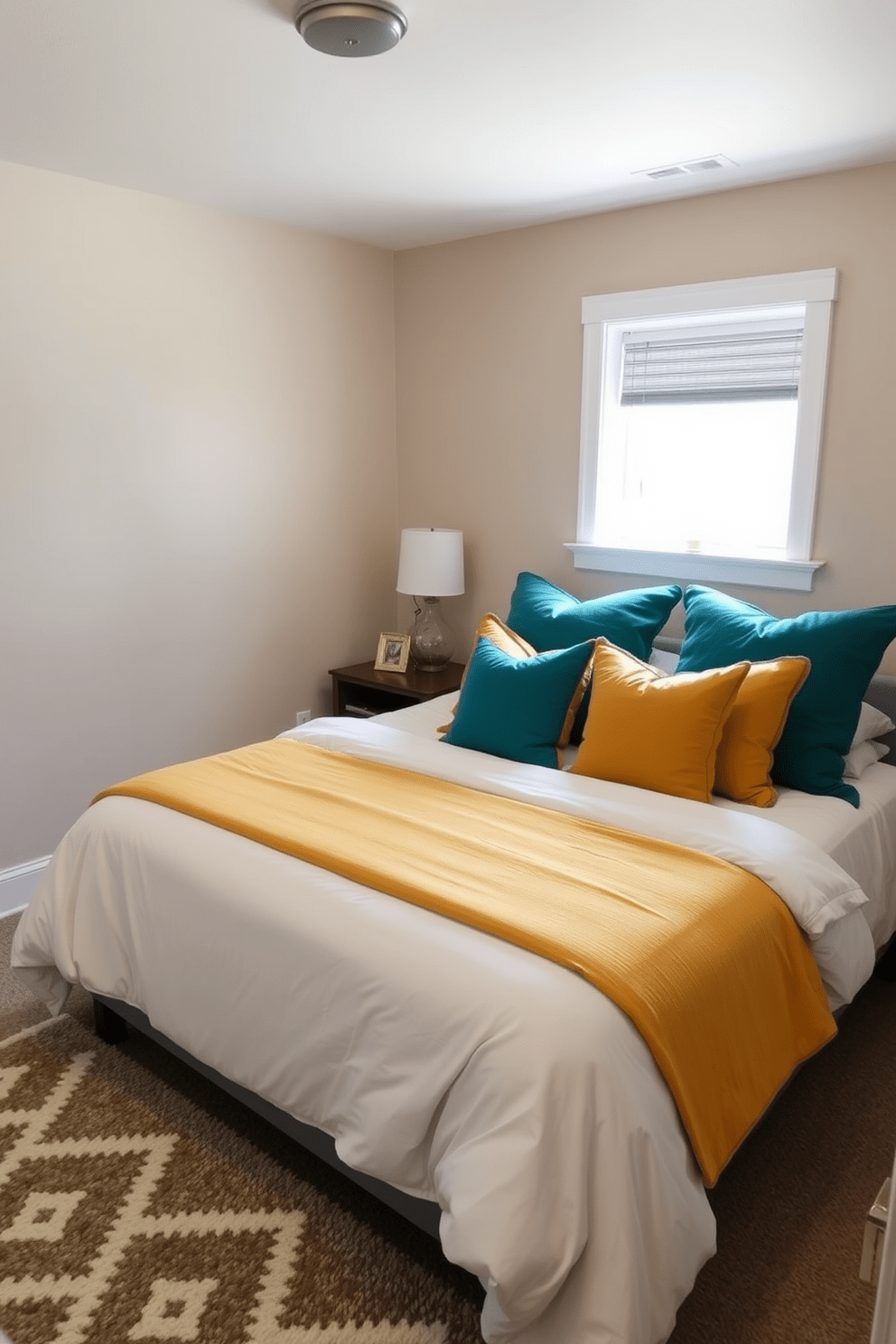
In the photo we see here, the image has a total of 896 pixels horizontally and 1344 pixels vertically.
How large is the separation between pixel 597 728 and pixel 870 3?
5.60 ft

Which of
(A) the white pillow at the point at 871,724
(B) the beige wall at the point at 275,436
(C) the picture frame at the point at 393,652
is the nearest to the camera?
(A) the white pillow at the point at 871,724

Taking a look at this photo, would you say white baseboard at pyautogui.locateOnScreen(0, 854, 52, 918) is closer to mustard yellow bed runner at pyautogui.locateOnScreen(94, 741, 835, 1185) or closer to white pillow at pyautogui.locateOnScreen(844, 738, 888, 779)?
mustard yellow bed runner at pyautogui.locateOnScreen(94, 741, 835, 1185)

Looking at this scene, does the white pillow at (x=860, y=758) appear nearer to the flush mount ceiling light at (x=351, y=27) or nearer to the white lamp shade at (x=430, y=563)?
the white lamp shade at (x=430, y=563)

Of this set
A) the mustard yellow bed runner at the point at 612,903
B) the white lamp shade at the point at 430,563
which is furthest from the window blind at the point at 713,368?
the mustard yellow bed runner at the point at 612,903

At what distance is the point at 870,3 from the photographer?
190cm

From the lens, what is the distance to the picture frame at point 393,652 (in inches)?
158

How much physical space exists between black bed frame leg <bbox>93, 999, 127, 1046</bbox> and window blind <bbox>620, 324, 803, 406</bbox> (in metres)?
2.71

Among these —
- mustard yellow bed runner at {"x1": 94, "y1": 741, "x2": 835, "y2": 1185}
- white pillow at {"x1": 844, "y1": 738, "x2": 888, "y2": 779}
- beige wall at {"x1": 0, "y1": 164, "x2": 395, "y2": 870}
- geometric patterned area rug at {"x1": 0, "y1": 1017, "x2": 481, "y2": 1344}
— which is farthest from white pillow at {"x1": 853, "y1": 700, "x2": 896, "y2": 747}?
beige wall at {"x1": 0, "y1": 164, "x2": 395, "y2": 870}

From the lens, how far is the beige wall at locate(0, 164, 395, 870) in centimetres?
313

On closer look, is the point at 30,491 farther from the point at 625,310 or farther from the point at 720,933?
the point at 720,933

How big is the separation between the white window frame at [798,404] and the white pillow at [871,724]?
0.53 metres

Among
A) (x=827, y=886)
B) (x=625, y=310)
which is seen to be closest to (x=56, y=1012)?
(x=827, y=886)

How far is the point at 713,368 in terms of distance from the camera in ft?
11.1

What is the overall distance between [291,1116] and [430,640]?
2328 mm
